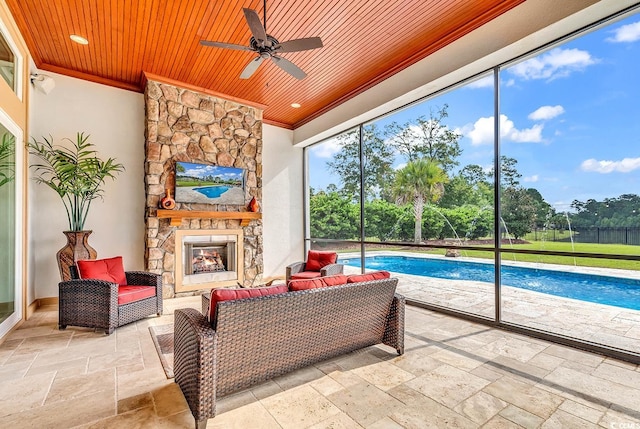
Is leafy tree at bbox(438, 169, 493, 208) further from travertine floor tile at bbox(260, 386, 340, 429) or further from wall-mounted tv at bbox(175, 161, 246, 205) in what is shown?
wall-mounted tv at bbox(175, 161, 246, 205)

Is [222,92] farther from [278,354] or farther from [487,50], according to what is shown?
[278,354]

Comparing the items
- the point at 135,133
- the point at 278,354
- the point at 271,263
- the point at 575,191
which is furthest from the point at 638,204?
the point at 135,133

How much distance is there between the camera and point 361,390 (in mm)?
2283

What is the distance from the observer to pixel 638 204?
2871 mm

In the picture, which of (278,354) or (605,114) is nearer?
(278,354)

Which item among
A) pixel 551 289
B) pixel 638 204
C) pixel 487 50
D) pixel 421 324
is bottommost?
pixel 421 324

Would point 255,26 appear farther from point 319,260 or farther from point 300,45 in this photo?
point 319,260

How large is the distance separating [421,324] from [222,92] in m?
5.08

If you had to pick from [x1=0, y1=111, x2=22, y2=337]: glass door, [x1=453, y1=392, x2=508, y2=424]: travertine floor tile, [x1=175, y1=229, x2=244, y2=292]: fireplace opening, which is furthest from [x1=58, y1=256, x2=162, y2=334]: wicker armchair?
[x1=453, y1=392, x2=508, y2=424]: travertine floor tile

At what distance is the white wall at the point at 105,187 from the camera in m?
4.46

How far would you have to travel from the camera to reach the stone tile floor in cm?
195

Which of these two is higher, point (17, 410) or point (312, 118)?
point (312, 118)

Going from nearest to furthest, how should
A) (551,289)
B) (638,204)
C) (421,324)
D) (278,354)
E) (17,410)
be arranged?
(17,410)
(278,354)
(638,204)
(421,324)
(551,289)

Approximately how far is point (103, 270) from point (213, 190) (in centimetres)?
221
